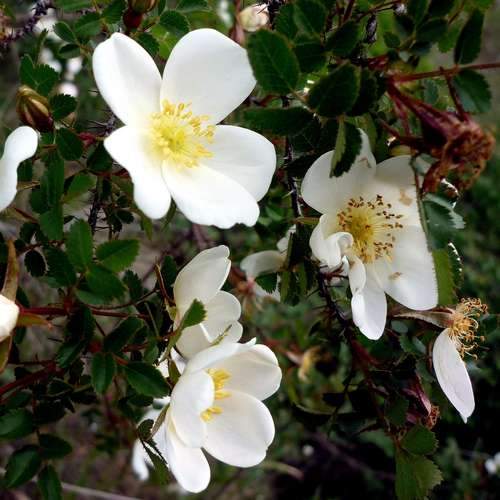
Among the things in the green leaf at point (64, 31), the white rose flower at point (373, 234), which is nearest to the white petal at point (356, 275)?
the white rose flower at point (373, 234)

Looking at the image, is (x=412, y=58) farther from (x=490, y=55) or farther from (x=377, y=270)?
(x=490, y=55)

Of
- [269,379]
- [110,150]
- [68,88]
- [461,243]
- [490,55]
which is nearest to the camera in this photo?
[110,150]

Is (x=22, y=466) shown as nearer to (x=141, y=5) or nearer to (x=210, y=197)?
(x=210, y=197)

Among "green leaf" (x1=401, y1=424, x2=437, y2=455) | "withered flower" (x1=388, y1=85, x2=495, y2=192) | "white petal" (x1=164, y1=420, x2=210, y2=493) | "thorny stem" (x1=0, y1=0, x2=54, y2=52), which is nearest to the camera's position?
"withered flower" (x1=388, y1=85, x2=495, y2=192)

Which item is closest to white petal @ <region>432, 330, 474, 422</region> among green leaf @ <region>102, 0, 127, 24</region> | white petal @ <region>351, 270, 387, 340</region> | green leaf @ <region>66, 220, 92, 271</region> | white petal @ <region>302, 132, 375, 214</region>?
white petal @ <region>351, 270, 387, 340</region>

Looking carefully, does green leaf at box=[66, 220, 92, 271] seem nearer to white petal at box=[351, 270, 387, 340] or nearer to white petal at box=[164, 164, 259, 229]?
white petal at box=[164, 164, 259, 229]

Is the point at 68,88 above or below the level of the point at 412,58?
below

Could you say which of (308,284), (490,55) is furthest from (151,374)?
(490,55)
